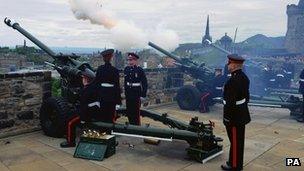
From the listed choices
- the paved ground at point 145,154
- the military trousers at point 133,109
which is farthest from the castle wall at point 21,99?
the military trousers at point 133,109

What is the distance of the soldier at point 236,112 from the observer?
5.40 metres

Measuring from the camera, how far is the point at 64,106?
7.02m

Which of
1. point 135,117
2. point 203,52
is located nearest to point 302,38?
point 203,52

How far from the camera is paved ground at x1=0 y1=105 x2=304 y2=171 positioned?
18.1 feet

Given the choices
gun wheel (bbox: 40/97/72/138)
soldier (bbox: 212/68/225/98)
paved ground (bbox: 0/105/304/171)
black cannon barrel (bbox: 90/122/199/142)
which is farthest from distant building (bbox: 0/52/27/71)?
black cannon barrel (bbox: 90/122/199/142)

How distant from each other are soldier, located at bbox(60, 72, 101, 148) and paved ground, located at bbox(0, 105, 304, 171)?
242 mm

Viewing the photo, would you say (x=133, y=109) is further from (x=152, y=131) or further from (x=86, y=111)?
(x=152, y=131)

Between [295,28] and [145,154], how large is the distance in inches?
1914

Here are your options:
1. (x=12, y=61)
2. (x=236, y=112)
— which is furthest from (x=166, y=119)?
(x=12, y=61)

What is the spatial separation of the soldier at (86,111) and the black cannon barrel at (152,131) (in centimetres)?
20

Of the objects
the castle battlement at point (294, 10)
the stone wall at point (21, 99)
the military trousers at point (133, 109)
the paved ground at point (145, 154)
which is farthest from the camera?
the castle battlement at point (294, 10)

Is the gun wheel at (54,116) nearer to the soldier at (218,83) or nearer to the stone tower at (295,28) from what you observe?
the soldier at (218,83)

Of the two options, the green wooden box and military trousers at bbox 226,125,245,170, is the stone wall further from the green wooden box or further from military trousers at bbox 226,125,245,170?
military trousers at bbox 226,125,245,170

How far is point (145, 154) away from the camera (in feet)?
20.3
